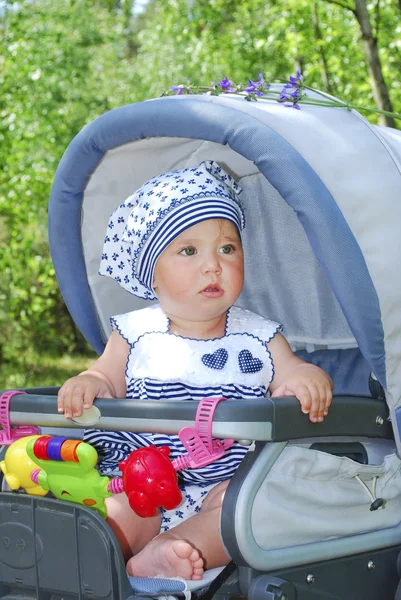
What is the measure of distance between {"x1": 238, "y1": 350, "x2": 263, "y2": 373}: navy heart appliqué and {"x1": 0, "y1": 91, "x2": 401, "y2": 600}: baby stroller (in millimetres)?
279

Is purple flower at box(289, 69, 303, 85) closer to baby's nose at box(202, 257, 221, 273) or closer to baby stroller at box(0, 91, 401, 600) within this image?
baby stroller at box(0, 91, 401, 600)

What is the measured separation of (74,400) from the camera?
2160 millimetres

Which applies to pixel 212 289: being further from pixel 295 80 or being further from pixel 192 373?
pixel 295 80

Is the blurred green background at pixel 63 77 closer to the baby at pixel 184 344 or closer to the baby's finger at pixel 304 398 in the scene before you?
the baby at pixel 184 344

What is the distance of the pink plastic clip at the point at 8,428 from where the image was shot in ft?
7.53

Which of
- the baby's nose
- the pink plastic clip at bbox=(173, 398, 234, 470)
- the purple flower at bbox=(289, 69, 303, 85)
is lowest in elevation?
the pink plastic clip at bbox=(173, 398, 234, 470)

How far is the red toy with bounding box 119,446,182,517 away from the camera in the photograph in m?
1.95

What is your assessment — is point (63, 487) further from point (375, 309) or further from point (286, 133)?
point (286, 133)

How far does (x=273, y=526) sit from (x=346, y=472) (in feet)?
0.96

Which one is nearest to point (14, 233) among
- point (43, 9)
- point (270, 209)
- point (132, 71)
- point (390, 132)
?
point (43, 9)

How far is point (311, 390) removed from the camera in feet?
6.80

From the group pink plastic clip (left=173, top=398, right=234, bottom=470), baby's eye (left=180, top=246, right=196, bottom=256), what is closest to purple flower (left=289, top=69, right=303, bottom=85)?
baby's eye (left=180, top=246, right=196, bottom=256)

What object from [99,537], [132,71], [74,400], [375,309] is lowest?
[99,537]

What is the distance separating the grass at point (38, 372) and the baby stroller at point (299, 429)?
216 inches
